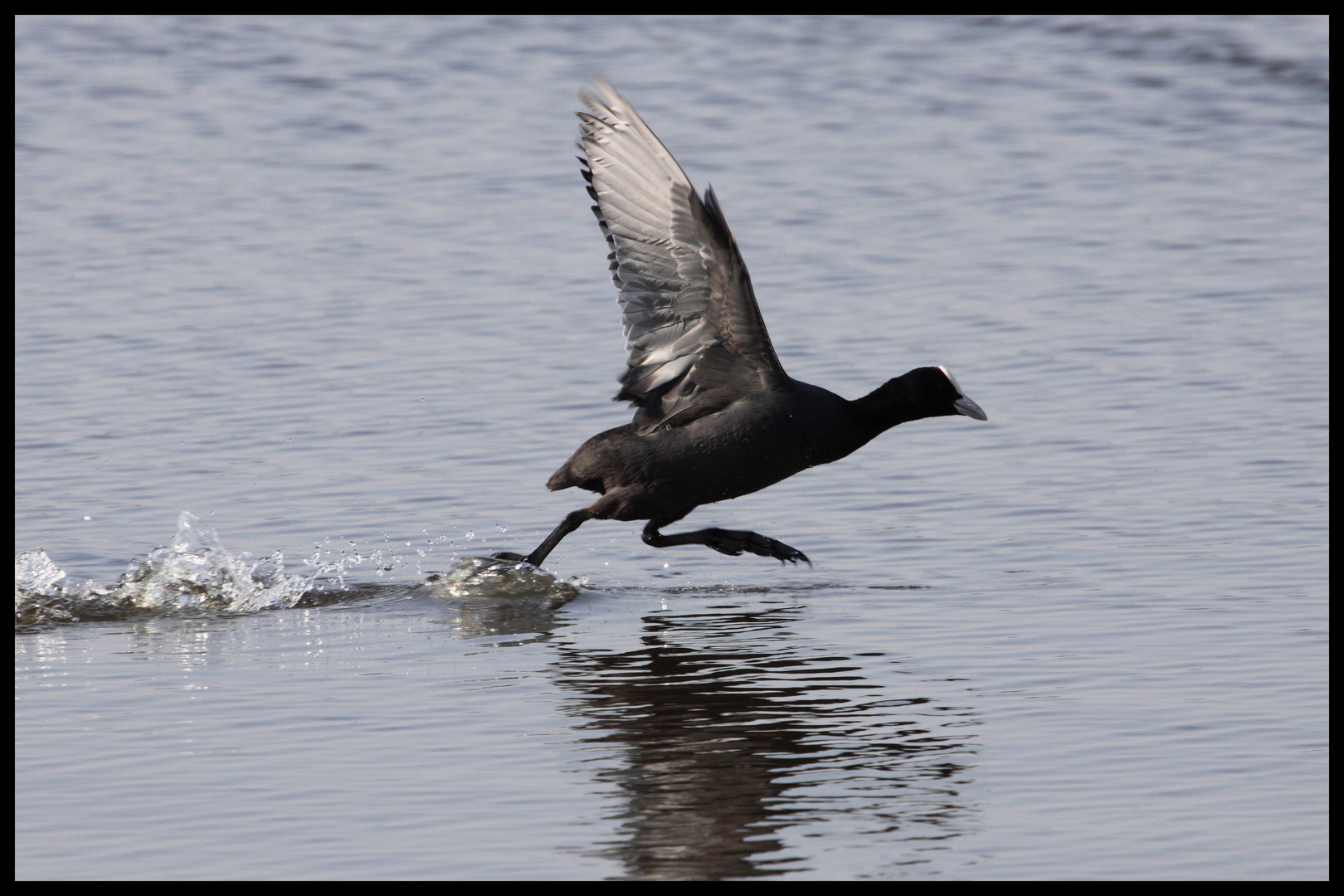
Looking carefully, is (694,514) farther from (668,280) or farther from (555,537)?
(668,280)

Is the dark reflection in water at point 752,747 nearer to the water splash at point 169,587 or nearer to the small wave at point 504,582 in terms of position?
the small wave at point 504,582

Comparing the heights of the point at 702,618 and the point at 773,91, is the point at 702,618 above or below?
below

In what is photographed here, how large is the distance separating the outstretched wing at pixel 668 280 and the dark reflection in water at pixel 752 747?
0.95 meters

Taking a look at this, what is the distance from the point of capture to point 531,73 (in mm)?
23219

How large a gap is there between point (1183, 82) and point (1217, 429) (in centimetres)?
1336

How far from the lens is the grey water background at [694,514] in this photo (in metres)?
5.54

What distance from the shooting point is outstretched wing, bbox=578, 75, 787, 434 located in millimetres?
7441

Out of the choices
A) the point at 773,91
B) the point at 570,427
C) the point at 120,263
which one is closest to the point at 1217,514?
the point at 570,427

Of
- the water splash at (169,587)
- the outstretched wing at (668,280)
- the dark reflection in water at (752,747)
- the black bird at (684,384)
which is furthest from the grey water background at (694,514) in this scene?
the outstretched wing at (668,280)

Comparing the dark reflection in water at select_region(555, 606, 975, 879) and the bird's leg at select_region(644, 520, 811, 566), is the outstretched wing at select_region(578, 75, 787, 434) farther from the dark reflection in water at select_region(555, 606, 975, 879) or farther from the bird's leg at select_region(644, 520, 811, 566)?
the dark reflection in water at select_region(555, 606, 975, 879)

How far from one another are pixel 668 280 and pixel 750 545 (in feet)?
4.10

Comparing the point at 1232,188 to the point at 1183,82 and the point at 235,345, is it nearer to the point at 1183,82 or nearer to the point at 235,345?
the point at 1183,82

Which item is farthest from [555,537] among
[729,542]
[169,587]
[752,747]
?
[752,747]

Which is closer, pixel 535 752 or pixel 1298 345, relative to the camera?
pixel 535 752
